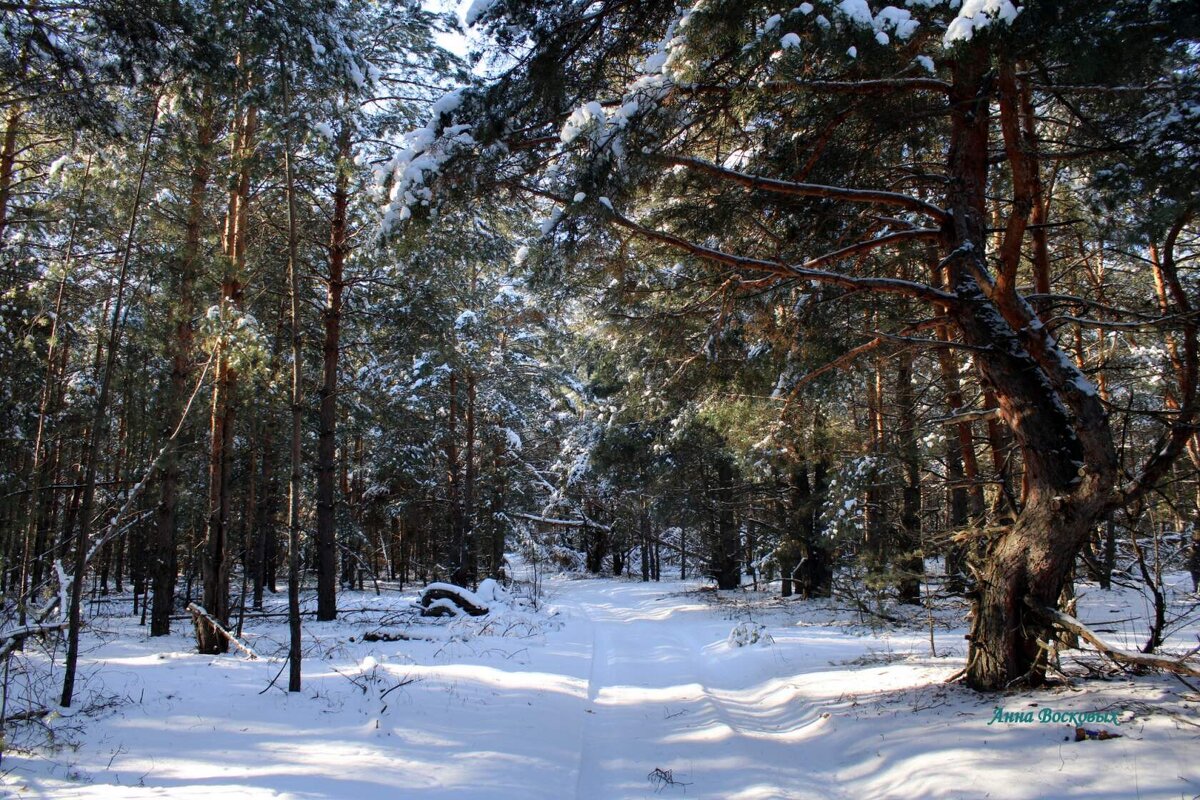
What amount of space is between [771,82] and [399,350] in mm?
10334

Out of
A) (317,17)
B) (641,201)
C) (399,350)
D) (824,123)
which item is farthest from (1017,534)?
(399,350)

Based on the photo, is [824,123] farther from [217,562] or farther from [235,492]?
[235,492]

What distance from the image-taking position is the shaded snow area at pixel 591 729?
384 cm

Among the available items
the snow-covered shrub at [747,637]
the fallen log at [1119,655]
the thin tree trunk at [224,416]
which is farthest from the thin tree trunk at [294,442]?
the snow-covered shrub at [747,637]

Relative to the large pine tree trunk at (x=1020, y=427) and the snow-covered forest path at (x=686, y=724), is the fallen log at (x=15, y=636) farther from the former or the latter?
the large pine tree trunk at (x=1020, y=427)

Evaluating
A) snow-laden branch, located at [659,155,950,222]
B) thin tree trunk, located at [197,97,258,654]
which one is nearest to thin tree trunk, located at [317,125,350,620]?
thin tree trunk, located at [197,97,258,654]

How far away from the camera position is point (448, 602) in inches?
493

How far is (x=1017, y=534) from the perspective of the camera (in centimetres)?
511

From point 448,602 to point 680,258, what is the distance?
9073mm

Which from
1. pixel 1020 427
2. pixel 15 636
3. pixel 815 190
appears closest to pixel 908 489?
pixel 1020 427

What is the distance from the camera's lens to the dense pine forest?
456 cm

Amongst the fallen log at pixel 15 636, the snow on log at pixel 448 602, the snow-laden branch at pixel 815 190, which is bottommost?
the snow on log at pixel 448 602

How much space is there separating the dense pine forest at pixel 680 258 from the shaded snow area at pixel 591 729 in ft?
0.46

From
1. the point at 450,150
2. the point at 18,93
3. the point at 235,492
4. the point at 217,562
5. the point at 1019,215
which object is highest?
the point at 18,93
